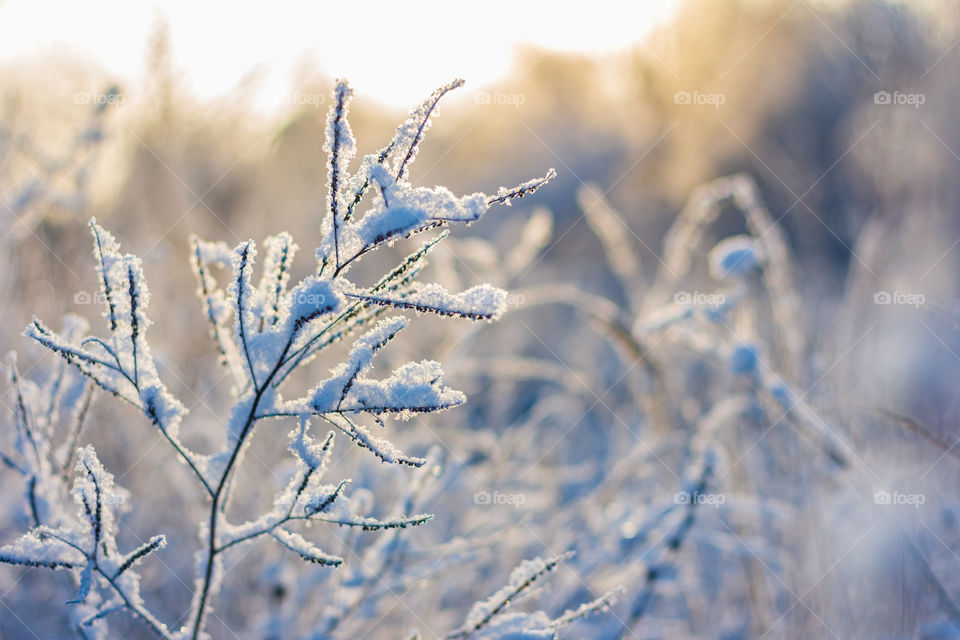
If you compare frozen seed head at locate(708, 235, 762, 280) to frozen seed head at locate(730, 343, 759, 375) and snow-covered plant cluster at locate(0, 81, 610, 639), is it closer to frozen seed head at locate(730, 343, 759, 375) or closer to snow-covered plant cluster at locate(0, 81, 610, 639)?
frozen seed head at locate(730, 343, 759, 375)

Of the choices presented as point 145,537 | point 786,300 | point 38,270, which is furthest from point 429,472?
point 38,270

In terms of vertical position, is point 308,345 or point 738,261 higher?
point 738,261

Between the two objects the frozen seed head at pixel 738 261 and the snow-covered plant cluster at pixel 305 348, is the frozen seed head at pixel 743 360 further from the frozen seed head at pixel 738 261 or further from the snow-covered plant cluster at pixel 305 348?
the snow-covered plant cluster at pixel 305 348

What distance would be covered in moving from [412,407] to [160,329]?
217 cm

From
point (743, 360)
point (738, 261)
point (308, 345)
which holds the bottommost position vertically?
point (308, 345)

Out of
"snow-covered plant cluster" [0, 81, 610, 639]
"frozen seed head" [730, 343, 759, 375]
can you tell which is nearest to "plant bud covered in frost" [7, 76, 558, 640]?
A: "snow-covered plant cluster" [0, 81, 610, 639]

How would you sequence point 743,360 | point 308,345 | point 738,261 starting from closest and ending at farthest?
1. point 308,345
2. point 743,360
3. point 738,261

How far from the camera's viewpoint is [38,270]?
6.75 ft

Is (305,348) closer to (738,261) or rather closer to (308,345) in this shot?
(308,345)

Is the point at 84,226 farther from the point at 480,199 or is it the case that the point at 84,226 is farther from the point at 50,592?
the point at 480,199

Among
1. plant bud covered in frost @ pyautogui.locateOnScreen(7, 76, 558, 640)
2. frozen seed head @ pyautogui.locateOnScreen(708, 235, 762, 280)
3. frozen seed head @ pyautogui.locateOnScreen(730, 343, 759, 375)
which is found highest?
frozen seed head @ pyautogui.locateOnScreen(708, 235, 762, 280)

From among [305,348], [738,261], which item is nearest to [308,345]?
[305,348]

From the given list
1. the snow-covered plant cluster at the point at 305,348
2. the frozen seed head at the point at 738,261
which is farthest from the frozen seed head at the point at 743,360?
the snow-covered plant cluster at the point at 305,348

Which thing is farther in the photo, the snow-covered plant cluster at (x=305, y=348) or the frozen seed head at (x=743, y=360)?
the frozen seed head at (x=743, y=360)
